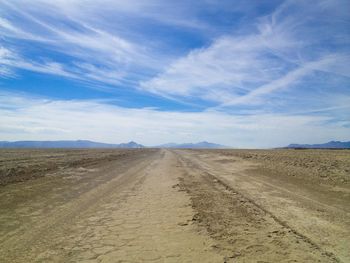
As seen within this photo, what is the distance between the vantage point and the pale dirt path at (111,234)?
644cm

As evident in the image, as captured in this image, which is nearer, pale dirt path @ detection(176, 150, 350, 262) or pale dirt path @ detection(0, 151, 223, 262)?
pale dirt path @ detection(0, 151, 223, 262)

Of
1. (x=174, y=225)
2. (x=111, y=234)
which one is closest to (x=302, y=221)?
(x=174, y=225)

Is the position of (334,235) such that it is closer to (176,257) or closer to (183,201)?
(176,257)

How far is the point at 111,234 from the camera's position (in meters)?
8.00

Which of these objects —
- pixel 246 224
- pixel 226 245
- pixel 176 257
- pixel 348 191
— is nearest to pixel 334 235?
pixel 246 224

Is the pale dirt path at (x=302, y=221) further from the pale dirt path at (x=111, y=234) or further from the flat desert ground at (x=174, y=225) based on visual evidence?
the pale dirt path at (x=111, y=234)

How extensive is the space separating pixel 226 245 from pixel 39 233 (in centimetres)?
459

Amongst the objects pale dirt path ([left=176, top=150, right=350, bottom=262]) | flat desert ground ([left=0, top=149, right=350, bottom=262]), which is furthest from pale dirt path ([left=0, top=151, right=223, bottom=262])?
pale dirt path ([left=176, top=150, right=350, bottom=262])

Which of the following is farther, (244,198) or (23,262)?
(244,198)

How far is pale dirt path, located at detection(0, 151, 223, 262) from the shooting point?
6.44 metres

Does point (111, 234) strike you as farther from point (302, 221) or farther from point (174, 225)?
point (302, 221)

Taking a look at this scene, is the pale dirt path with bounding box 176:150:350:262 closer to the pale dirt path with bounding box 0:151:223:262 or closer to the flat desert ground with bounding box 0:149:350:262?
the flat desert ground with bounding box 0:149:350:262

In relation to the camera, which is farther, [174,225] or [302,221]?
[302,221]

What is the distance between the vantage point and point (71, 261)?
614 centimetres
